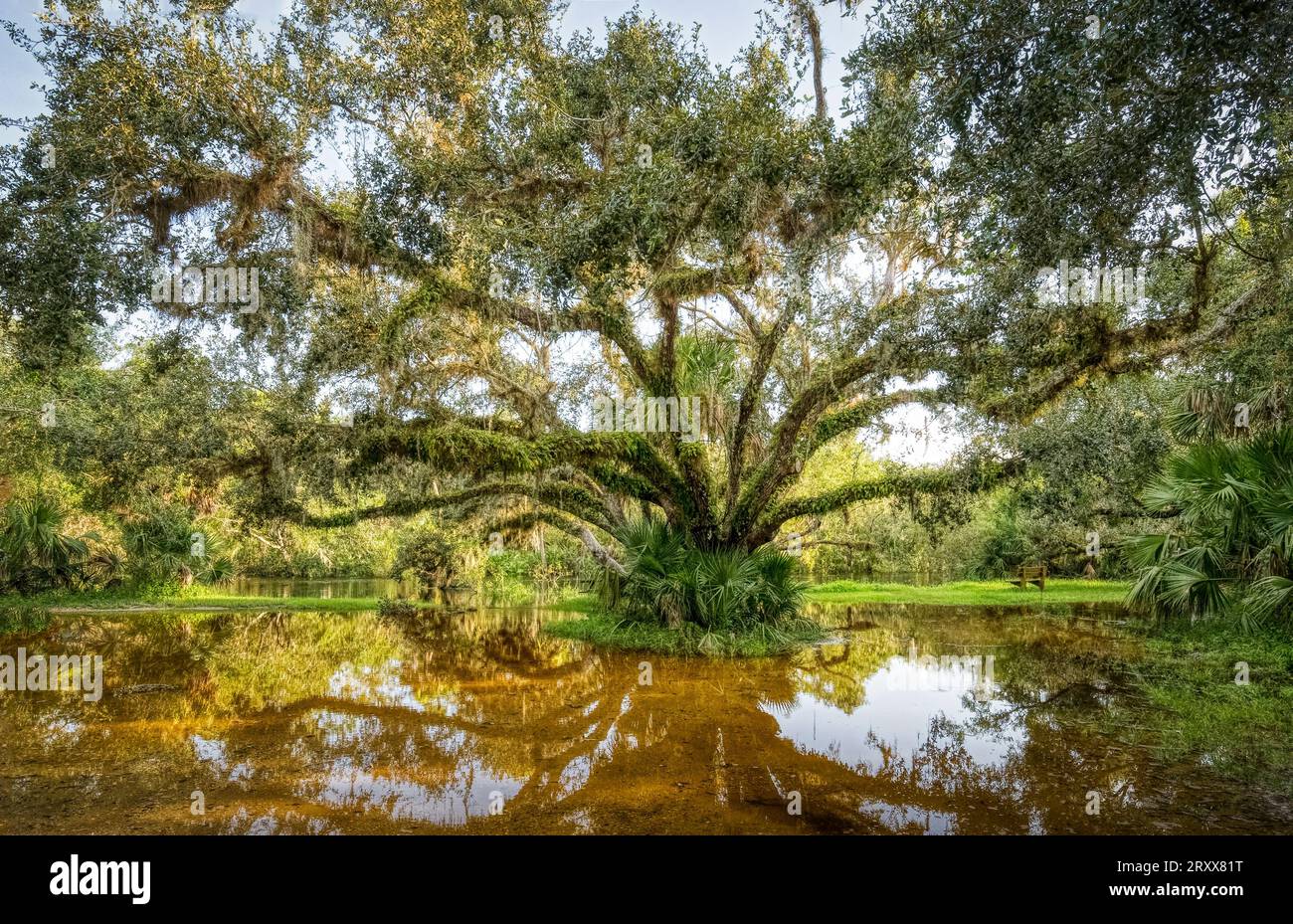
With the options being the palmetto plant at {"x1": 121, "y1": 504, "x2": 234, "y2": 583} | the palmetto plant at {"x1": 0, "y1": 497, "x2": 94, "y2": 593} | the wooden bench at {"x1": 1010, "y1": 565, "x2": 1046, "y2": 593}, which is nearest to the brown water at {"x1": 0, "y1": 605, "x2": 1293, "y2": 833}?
the palmetto plant at {"x1": 0, "y1": 497, "x2": 94, "y2": 593}

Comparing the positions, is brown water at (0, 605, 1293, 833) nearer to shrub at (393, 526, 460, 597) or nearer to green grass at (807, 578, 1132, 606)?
green grass at (807, 578, 1132, 606)

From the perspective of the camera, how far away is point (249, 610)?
17.0 meters

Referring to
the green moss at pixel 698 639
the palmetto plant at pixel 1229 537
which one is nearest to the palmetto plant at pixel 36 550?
the green moss at pixel 698 639

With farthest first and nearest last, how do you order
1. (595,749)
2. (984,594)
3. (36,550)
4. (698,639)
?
(984,594)
(36,550)
(698,639)
(595,749)

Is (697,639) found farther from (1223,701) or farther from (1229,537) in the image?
(1229,537)

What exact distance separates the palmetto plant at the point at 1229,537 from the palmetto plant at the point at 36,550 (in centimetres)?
2176

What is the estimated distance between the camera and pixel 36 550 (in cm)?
1512

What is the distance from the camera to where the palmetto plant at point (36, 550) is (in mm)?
14602

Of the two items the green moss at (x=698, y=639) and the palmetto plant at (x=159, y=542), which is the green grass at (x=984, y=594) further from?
the palmetto plant at (x=159, y=542)

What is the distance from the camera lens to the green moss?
10484mm

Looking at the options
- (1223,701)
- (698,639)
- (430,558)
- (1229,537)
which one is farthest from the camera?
(430,558)

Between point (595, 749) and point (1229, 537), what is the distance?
8.80m

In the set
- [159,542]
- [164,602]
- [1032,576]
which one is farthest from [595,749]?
[1032,576]
